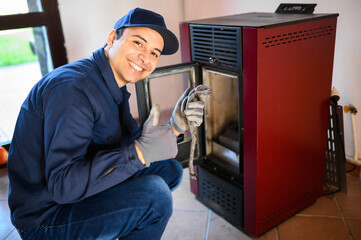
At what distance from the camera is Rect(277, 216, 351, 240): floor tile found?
1.77 m

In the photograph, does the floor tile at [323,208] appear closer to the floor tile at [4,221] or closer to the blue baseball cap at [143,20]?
the blue baseball cap at [143,20]

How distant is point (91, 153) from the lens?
132 centimetres

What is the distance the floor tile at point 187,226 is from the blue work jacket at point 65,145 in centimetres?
79

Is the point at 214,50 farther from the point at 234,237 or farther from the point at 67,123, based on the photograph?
the point at 234,237

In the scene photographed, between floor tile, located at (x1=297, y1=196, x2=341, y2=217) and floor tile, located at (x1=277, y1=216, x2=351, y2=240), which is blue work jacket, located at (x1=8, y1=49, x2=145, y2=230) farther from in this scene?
floor tile, located at (x1=297, y1=196, x2=341, y2=217)

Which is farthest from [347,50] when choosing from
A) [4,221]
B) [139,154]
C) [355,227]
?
[4,221]

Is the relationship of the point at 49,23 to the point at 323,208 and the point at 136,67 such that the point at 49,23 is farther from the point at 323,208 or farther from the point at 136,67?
the point at 323,208

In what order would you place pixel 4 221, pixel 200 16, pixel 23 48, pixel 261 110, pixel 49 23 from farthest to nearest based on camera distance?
pixel 200 16, pixel 23 48, pixel 49 23, pixel 4 221, pixel 261 110

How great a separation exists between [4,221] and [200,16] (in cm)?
211

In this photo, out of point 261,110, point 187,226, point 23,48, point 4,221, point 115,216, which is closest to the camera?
point 115,216

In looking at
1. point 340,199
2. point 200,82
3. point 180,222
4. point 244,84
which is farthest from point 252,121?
point 340,199

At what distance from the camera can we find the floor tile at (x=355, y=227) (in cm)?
174

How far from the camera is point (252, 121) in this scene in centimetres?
158

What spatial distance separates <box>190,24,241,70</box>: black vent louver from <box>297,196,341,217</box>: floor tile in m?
1.01
